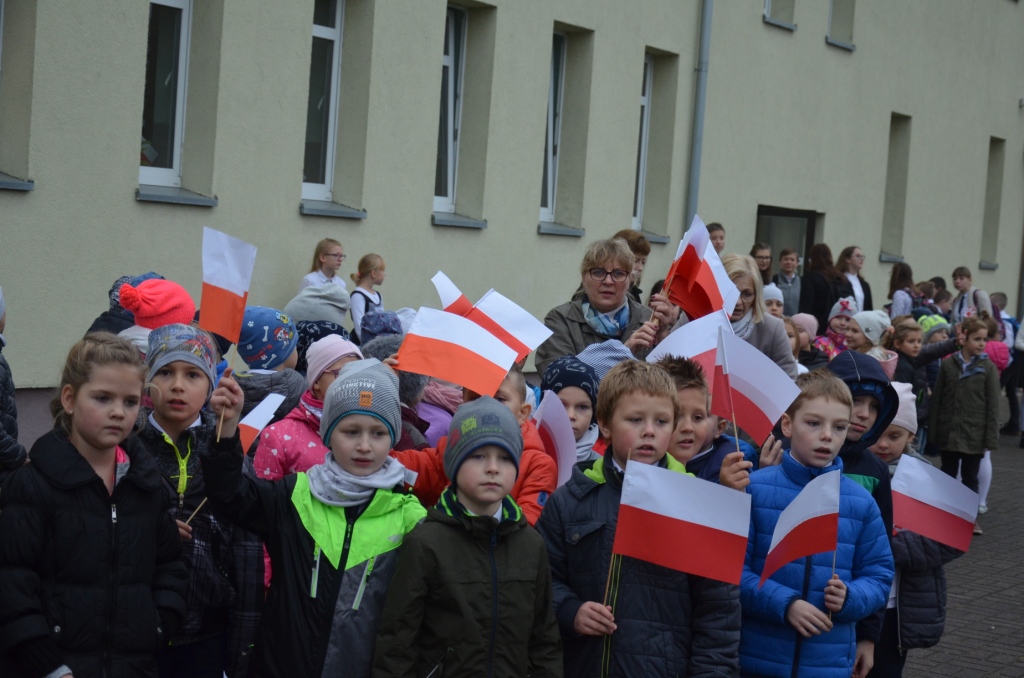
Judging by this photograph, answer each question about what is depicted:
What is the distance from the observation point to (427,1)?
1116 centimetres

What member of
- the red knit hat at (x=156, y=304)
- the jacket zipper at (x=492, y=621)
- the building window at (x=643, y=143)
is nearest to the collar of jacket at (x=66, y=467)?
the jacket zipper at (x=492, y=621)

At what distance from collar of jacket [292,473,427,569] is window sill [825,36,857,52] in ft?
50.4

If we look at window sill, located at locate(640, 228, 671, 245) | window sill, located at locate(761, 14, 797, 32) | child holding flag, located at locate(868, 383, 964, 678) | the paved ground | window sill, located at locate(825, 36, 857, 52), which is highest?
window sill, located at locate(825, 36, 857, 52)

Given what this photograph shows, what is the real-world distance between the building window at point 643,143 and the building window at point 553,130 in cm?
144

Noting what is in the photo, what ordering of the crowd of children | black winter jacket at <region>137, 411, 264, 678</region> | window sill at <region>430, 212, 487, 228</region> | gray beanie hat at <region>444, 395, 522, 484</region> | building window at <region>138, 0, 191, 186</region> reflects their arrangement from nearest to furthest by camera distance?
the crowd of children, gray beanie hat at <region>444, 395, 522, 484</region>, black winter jacket at <region>137, 411, 264, 678</region>, building window at <region>138, 0, 191, 186</region>, window sill at <region>430, 212, 487, 228</region>

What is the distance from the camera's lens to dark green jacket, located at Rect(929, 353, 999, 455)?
10461 millimetres

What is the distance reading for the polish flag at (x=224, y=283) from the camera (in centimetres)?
392

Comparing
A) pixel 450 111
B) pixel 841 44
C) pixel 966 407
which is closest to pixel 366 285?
pixel 450 111

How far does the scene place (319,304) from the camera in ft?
28.8

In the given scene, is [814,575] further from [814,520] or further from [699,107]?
[699,107]

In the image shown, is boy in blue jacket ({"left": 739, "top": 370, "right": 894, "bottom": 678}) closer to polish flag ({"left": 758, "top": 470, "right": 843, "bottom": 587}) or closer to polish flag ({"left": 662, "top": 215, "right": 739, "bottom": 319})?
polish flag ({"left": 758, "top": 470, "right": 843, "bottom": 587})

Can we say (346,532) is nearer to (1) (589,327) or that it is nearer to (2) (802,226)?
(1) (589,327)

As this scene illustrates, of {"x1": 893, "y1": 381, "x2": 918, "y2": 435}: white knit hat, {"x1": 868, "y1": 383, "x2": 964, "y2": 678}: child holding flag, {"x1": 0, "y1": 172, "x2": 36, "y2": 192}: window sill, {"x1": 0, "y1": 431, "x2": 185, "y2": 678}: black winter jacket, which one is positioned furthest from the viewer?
{"x1": 0, "y1": 172, "x2": 36, "y2": 192}: window sill

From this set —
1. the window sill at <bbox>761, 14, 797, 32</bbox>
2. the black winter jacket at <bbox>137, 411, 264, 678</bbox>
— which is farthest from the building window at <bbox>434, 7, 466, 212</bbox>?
the black winter jacket at <bbox>137, 411, 264, 678</bbox>
